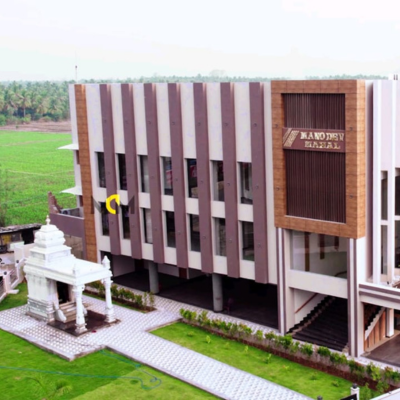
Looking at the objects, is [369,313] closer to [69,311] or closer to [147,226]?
[147,226]

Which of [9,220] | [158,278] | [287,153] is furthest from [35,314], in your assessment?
[9,220]

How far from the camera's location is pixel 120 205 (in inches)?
1195

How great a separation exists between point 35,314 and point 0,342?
2713 millimetres

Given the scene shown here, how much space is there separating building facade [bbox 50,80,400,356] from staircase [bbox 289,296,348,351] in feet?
0.56

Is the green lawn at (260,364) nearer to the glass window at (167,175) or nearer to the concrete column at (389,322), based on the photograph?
the concrete column at (389,322)

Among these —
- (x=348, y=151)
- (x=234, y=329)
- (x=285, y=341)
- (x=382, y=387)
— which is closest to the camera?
(x=382, y=387)

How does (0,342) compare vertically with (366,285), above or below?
below

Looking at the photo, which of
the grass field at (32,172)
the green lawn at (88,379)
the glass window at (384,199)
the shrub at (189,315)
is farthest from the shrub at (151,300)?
the grass field at (32,172)

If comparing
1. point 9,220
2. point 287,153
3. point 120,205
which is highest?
point 287,153

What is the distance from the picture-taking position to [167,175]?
2852 cm

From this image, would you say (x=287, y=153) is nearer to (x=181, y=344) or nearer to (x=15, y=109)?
(x=181, y=344)

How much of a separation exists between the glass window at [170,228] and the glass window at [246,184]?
398 cm

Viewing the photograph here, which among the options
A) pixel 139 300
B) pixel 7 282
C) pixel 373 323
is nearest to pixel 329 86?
pixel 373 323

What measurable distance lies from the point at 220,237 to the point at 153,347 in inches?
201
